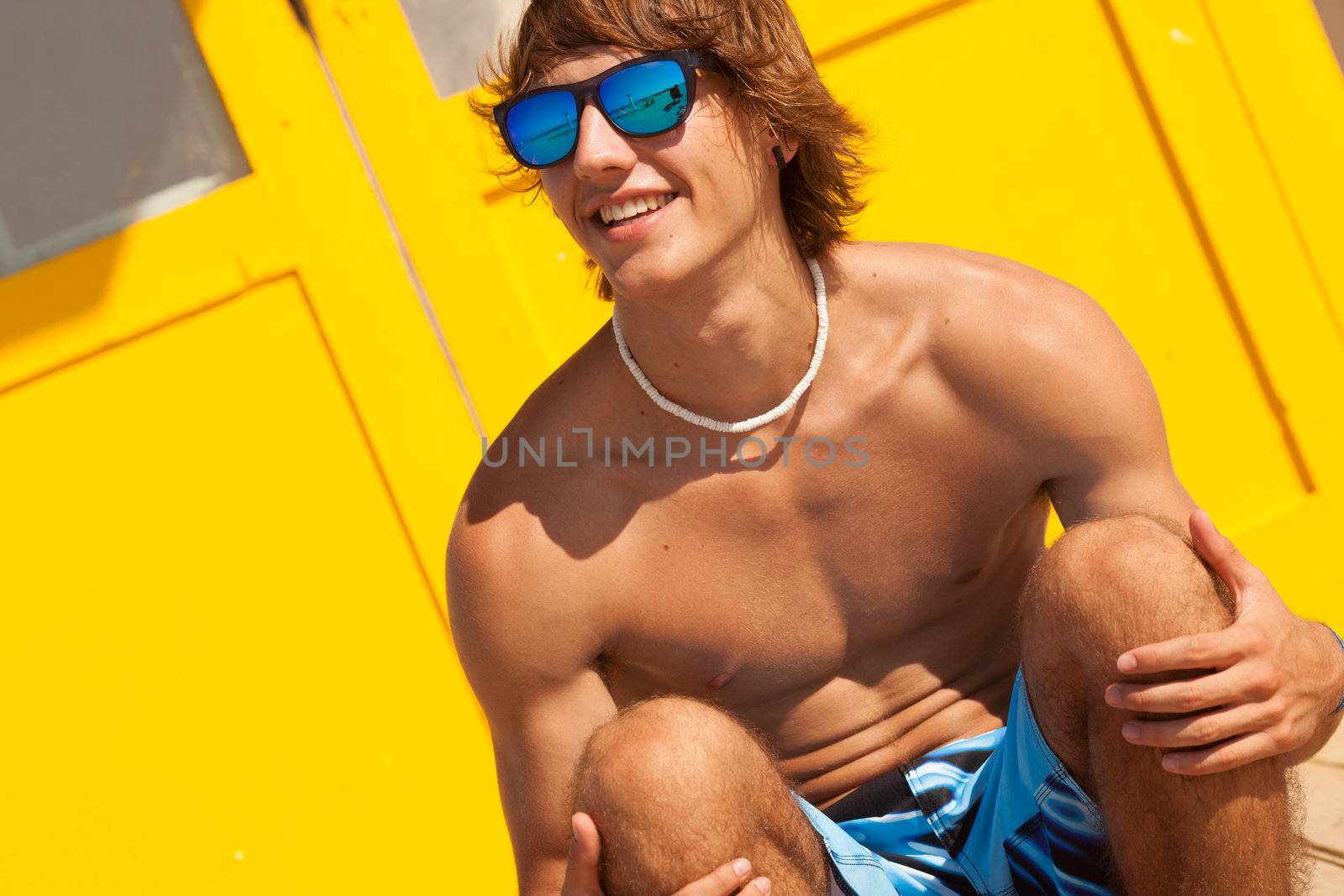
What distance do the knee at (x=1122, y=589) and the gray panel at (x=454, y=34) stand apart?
167 cm

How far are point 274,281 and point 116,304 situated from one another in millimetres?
307

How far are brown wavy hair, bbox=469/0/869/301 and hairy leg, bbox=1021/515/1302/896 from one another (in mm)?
615

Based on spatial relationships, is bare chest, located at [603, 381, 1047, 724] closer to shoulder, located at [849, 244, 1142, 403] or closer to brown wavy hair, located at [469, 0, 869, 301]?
shoulder, located at [849, 244, 1142, 403]

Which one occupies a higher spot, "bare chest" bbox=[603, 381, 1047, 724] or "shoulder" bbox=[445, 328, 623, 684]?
"shoulder" bbox=[445, 328, 623, 684]

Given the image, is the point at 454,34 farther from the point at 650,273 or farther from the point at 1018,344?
the point at 1018,344

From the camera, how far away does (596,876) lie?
130cm

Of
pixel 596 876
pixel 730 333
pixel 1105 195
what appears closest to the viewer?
pixel 596 876

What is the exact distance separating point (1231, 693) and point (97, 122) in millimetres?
2274

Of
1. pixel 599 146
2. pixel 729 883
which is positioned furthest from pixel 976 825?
pixel 599 146

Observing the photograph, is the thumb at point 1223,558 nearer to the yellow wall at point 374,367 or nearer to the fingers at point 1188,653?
the fingers at point 1188,653

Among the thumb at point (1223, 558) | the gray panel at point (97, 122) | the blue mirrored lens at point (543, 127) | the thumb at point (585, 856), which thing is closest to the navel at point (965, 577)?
the thumb at point (1223, 558)

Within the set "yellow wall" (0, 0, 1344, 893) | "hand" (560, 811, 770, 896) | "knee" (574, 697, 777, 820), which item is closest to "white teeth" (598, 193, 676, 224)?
"knee" (574, 697, 777, 820)

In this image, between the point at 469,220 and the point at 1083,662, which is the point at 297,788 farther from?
the point at 1083,662

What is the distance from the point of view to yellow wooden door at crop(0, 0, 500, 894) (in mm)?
2432
